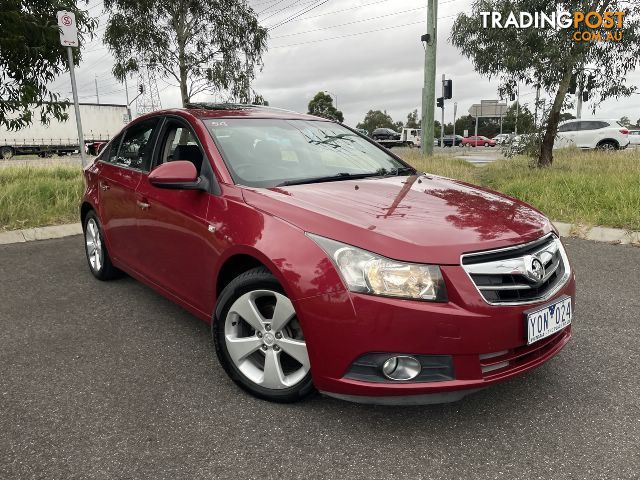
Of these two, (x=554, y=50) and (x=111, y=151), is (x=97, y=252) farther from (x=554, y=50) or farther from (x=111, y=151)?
(x=554, y=50)

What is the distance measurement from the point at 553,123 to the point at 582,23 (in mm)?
2011

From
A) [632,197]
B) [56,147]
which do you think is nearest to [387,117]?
[56,147]

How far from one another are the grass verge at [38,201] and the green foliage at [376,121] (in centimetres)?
7964

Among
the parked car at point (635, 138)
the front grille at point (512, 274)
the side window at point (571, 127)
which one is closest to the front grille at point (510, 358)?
the front grille at point (512, 274)

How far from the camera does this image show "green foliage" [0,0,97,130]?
24.1 feet

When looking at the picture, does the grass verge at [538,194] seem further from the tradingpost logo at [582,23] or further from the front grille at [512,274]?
the front grille at [512,274]

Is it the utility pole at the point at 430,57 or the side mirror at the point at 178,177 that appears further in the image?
the utility pole at the point at 430,57

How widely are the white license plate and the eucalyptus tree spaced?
28.6 feet

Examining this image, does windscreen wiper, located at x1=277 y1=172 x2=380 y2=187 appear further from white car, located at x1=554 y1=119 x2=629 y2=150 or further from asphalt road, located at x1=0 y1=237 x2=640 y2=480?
white car, located at x1=554 y1=119 x2=629 y2=150

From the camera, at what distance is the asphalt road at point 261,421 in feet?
6.56

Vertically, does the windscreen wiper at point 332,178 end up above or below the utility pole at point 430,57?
below

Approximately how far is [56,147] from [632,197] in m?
35.9

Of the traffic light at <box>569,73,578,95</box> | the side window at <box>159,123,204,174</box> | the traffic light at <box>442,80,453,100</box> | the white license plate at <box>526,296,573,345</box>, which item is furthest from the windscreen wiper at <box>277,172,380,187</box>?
the traffic light at <box>442,80,453,100</box>

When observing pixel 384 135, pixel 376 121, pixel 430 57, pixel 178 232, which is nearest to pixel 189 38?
pixel 430 57
